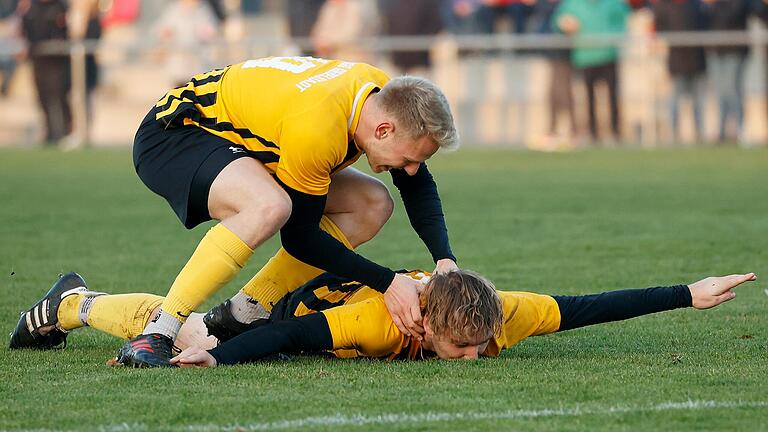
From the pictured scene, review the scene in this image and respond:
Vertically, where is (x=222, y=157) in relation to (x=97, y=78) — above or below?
above

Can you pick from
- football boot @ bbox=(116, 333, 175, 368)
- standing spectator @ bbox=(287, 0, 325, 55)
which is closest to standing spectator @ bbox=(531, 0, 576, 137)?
standing spectator @ bbox=(287, 0, 325, 55)

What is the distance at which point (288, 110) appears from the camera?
592 centimetres

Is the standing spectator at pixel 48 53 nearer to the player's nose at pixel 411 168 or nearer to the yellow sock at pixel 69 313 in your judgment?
the yellow sock at pixel 69 313

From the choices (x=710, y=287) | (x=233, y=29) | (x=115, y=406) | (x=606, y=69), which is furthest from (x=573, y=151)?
(x=115, y=406)

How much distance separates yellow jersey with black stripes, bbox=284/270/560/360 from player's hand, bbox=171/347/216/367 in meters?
0.48

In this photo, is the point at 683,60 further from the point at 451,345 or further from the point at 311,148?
the point at 311,148

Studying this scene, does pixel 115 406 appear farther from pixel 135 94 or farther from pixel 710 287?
pixel 135 94

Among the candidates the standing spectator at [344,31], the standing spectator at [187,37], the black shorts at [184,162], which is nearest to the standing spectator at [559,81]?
the standing spectator at [344,31]

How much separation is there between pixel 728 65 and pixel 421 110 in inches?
605

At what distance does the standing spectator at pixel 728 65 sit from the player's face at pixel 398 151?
14887 millimetres

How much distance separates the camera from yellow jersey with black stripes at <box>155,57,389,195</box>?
5793mm

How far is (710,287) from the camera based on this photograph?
5961 millimetres

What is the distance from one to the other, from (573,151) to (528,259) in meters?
11.3

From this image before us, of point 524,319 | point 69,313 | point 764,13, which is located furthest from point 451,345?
point 764,13
